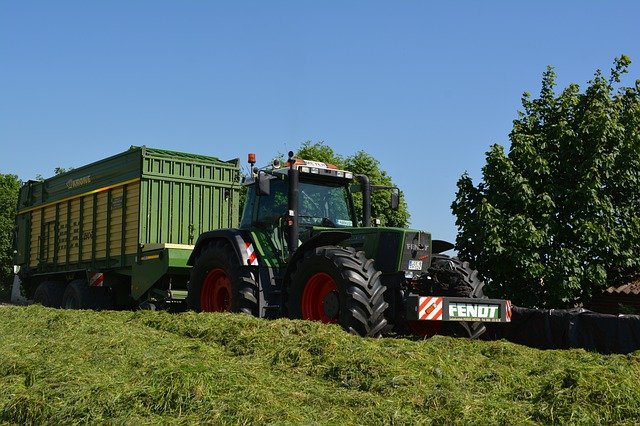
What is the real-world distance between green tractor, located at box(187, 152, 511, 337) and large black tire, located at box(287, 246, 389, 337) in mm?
12

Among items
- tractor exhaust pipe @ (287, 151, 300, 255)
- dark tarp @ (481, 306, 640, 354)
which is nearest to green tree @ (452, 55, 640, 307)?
dark tarp @ (481, 306, 640, 354)

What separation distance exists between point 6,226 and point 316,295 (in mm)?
33675

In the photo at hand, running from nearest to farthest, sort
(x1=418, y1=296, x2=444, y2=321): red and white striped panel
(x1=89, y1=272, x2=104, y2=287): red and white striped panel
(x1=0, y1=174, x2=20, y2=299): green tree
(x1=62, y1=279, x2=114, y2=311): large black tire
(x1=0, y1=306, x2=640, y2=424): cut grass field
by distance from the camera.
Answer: (x1=0, y1=306, x2=640, y2=424): cut grass field < (x1=418, y1=296, x2=444, y2=321): red and white striped panel < (x1=89, y1=272, x2=104, y2=287): red and white striped panel < (x1=62, y1=279, x2=114, y2=311): large black tire < (x1=0, y1=174, x2=20, y2=299): green tree

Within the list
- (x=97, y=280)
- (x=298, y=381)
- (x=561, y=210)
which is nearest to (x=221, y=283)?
(x=97, y=280)

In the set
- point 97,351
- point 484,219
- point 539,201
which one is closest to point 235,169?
point 484,219

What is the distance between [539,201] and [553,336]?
5385 millimetres

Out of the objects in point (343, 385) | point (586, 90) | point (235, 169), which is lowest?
point (343, 385)

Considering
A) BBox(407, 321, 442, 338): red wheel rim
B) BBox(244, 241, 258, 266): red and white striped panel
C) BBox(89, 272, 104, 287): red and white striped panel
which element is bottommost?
BBox(407, 321, 442, 338): red wheel rim

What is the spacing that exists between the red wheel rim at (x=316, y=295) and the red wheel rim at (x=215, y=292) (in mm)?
1796

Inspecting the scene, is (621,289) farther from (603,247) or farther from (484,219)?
(484,219)

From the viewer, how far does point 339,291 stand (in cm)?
862

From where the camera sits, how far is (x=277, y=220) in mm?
10375

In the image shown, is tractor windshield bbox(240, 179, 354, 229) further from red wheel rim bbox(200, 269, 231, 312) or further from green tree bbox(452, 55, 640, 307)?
green tree bbox(452, 55, 640, 307)

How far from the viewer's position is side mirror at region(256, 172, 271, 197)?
10031 millimetres
